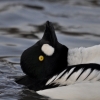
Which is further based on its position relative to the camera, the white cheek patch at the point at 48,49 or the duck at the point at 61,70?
the white cheek patch at the point at 48,49

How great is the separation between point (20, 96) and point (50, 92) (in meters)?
0.64

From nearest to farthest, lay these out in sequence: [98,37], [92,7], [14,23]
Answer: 1. [98,37]
2. [14,23]
3. [92,7]

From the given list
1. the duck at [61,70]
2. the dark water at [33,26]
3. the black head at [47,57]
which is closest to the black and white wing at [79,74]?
the duck at [61,70]

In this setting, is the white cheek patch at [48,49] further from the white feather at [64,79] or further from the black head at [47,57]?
the white feather at [64,79]

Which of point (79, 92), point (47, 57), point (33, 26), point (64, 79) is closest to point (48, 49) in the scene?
point (47, 57)

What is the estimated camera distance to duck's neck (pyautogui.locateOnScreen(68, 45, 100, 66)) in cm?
781

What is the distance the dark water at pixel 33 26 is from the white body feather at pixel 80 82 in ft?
2.11

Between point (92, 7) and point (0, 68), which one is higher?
point (92, 7)

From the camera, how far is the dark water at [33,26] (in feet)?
31.3

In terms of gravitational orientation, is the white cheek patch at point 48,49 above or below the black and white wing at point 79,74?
above

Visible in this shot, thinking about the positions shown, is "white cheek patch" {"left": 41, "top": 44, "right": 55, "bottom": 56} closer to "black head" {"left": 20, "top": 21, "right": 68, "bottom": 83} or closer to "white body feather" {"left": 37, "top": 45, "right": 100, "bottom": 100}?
"black head" {"left": 20, "top": 21, "right": 68, "bottom": 83}

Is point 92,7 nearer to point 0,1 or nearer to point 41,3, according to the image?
point 41,3

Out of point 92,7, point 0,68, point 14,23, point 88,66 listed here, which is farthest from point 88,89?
point 92,7

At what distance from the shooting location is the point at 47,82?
26.1 ft
